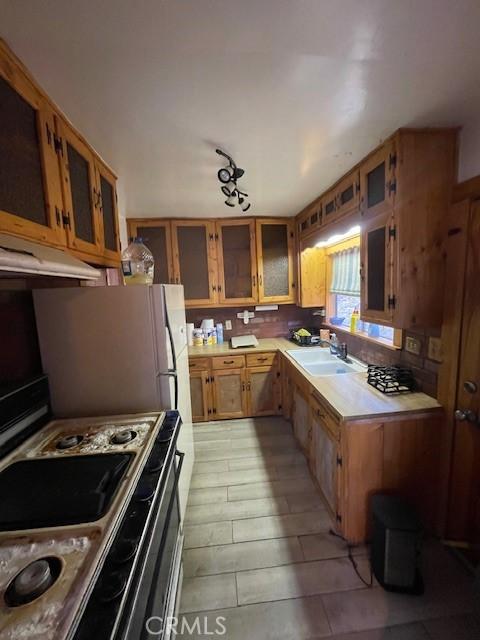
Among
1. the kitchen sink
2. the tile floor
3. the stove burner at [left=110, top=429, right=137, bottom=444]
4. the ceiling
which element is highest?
the ceiling

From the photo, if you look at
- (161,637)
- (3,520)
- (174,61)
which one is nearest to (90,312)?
(3,520)

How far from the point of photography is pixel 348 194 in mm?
1963

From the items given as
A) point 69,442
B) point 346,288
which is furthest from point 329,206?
point 69,442

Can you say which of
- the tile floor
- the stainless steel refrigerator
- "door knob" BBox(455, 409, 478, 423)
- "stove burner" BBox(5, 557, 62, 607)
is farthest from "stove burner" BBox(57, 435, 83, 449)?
"door knob" BBox(455, 409, 478, 423)

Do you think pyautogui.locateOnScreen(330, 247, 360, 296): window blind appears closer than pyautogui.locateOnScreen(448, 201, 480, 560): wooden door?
No

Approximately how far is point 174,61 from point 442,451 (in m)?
2.31

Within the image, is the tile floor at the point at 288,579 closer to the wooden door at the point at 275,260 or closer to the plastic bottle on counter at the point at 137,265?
the plastic bottle on counter at the point at 137,265

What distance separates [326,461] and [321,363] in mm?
1009

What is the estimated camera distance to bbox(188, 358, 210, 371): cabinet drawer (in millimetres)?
2969

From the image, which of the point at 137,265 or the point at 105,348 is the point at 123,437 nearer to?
the point at 105,348

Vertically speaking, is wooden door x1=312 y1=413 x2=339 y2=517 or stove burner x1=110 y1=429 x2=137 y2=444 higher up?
stove burner x1=110 y1=429 x2=137 y2=444

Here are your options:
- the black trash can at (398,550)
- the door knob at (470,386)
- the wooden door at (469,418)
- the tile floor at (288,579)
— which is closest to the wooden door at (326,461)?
the tile floor at (288,579)

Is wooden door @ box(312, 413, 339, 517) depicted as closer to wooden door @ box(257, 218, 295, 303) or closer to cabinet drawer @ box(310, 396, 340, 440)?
cabinet drawer @ box(310, 396, 340, 440)

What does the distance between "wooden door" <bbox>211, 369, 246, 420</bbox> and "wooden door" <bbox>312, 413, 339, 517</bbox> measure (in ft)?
3.90
